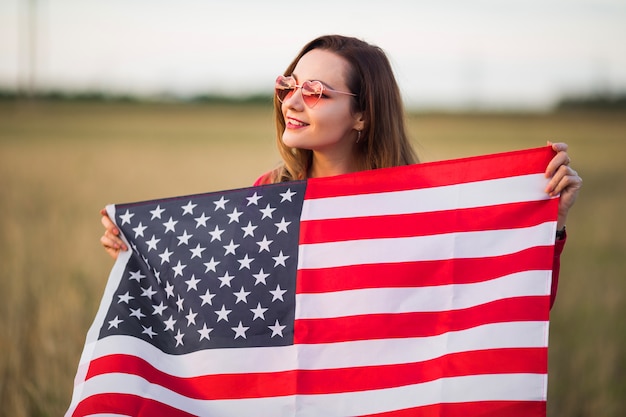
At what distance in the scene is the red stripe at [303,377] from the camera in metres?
3.50

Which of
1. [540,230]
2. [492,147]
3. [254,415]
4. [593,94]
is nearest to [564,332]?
[540,230]

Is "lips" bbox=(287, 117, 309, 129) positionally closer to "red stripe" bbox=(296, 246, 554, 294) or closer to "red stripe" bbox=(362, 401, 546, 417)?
"red stripe" bbox=(296, 246, 554, 294)

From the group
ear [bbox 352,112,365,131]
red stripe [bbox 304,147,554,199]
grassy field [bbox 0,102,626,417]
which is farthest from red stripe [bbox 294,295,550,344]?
grassy field [bbox 0,102,626,417]

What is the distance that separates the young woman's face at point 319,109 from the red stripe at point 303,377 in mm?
1104

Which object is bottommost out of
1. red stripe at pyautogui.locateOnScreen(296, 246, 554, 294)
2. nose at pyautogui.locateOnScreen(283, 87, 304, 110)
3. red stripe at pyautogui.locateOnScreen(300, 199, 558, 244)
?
red stripe at pyautogui.locateOnScreen(296, 246, 554, 294)

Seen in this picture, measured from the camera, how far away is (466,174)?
3.78 meters

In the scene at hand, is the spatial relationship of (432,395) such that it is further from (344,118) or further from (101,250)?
(101,250)

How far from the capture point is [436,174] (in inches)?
150

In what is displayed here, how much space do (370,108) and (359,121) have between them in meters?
0.09

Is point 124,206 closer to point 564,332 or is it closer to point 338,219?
point 338,219

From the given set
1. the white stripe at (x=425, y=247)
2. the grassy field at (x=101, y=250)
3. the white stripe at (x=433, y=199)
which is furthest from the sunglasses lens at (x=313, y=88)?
the grassy field at (x=101, y=250)

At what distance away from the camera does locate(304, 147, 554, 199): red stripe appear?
12.1ft

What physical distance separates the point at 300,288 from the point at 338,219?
39 centimetres

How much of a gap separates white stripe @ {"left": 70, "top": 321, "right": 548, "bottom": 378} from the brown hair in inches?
38.2
